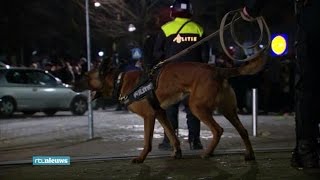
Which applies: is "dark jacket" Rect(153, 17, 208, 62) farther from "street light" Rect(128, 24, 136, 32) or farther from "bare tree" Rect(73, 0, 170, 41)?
"street light" Rect(128, 24, 136, 32)

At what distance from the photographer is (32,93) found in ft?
64.6

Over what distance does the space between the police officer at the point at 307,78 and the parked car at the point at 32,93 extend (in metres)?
14.2

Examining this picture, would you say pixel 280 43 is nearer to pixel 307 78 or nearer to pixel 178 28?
pixel 178 28

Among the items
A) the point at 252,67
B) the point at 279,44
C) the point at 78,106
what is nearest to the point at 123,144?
the point at 252,67

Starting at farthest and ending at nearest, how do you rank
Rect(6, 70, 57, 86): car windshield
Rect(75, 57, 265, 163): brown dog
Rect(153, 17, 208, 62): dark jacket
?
Rect(6, 70, 57, 86): car windshield < Rect(153, 17, 208, 62): dark jacket < Rect(75, 57, 265, 163): brown dog

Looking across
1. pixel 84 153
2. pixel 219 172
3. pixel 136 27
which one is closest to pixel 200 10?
pixel 136 27

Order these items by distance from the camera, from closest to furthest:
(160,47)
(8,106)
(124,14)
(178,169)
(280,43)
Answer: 1. (178,169)
2. (160,47)
3. (280,43)
4. (8,106)
5. (124,14)

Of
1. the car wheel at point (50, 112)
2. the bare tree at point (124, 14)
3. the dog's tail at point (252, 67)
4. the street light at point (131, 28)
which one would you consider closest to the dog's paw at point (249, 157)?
the dog's tail at point (252, 67)

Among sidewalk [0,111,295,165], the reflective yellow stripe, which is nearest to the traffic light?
sidewalk [0,111,295,165]

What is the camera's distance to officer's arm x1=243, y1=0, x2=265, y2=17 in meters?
5.55

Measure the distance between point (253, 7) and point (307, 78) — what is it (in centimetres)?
85

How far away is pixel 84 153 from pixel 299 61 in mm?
4196

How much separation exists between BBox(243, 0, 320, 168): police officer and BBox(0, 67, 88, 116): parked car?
46.5ft

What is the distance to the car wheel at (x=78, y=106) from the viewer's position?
67.1 ft
